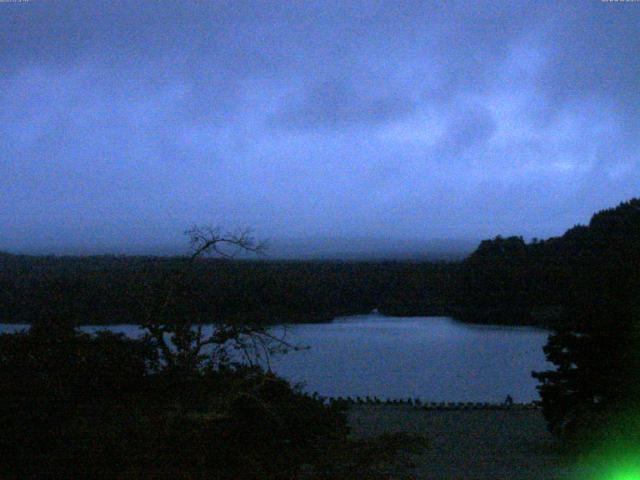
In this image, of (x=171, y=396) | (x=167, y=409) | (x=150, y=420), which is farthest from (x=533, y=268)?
(x=150, y=420)

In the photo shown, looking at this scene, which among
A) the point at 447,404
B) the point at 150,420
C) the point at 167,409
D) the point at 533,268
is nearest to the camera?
the point at 150,420

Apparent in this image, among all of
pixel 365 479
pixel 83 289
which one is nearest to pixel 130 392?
pixel 365 479

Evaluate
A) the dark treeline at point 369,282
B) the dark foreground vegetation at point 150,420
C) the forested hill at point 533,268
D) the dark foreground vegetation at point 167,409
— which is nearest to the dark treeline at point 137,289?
the dark treeline at point 369,282

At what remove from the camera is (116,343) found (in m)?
7.06

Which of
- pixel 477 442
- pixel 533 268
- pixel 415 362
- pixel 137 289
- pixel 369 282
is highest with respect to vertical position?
pixel 533 268

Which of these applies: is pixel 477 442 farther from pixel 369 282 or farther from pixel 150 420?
pixel 369 282

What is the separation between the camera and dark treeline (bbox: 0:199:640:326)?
9.40 meters

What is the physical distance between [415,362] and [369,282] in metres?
11.0

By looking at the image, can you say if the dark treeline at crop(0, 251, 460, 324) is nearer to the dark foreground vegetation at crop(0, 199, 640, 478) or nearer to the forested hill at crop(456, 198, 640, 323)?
the dark foreground vegetation at crop(0, 199, 640, 478)

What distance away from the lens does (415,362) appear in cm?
2250

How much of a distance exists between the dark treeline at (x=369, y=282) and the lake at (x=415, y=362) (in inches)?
46.7

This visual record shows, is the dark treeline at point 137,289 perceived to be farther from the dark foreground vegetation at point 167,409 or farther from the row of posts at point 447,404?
the row of posts at point 447,404

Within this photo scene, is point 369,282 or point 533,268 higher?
point 533,268

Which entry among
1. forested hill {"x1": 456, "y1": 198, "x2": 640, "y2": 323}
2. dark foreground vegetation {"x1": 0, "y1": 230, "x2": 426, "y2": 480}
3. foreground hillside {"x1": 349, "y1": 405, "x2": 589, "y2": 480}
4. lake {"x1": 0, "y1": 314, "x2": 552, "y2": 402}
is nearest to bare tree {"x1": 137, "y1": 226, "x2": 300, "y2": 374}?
dark foreground vegetation {"x1": 0, "y1": 230, "x2": 426, "y2": 480}
